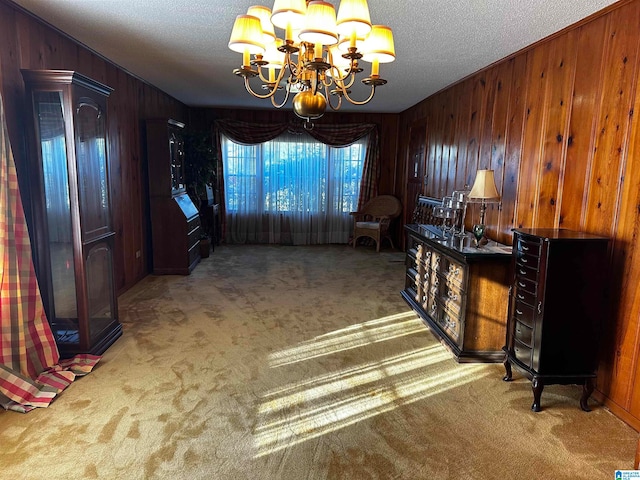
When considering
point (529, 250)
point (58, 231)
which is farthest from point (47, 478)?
point (529, 250)

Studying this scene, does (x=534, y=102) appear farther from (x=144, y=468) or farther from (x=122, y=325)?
(x=122, y=325)

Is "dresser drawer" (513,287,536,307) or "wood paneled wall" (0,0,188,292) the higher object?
→ "wood paneled wall" (0,0,188,292)

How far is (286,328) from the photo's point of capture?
363 cm

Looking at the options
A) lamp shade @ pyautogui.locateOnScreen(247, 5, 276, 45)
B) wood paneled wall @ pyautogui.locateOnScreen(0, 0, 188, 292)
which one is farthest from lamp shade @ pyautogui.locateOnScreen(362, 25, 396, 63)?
wood paneled wall @ pyautogui.locateOnScreen(0, 0, 188, 292)

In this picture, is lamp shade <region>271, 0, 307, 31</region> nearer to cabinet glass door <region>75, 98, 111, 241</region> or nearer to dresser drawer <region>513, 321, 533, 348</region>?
cabinet glass door <region>75, 98, 111, 241</region>

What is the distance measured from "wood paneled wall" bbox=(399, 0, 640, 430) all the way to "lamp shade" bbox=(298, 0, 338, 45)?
183cm

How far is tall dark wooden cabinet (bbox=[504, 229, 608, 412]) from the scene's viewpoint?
7.71ft

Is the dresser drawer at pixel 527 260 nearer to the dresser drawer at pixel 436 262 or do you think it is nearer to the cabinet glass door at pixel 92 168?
the dresser drawer at pixel 436 262

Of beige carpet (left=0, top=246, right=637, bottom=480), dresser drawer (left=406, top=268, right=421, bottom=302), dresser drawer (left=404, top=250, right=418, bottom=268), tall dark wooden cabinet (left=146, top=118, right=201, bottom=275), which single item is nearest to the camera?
beige carpet (left=0, top=246, right=637, bottom=480)

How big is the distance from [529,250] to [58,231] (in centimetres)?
312

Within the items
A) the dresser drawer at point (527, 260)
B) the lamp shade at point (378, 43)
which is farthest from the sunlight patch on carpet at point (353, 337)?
the lamp shade at point (378, 43)

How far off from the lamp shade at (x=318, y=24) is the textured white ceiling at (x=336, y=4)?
99 cm

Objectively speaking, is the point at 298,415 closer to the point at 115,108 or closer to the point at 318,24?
the point at 318,24

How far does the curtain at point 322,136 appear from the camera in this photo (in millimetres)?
7285
